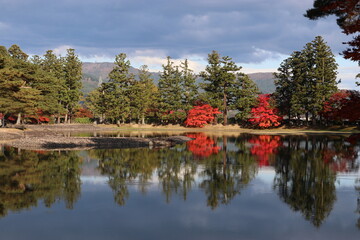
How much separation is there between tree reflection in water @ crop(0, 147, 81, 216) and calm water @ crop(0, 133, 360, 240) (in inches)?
1.5

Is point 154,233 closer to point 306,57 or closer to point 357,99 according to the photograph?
point 357,99

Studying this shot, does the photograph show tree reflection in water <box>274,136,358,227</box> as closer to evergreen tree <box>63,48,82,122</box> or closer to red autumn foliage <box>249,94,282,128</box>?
red autumn foliage <box>249,94,282,128</box>

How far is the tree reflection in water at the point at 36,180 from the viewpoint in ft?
38.3

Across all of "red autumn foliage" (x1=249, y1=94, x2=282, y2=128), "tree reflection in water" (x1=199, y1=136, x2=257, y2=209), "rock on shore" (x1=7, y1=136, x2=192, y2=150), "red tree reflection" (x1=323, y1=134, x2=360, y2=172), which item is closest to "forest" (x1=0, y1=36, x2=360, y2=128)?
"red autumn foliage" (x1=249, y1=94, x2=282, y2=128)

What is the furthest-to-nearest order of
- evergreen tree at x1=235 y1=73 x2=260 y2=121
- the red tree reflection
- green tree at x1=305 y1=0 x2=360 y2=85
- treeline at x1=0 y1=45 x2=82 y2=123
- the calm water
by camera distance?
evergreen tree at x1=235 y1=73 x2=260 y2=121 → treeline at x1=0 y1=45 x2=82 y2=123 → the red tree reflection → green tree at x1=305 y1=0 x2=360 y2=85 → the calm water

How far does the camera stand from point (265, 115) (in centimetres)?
6328

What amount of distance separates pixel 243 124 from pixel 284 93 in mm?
10114

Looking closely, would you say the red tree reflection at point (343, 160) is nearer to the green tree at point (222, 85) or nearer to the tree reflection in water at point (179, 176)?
the tree reflection in water at point (179, 176)

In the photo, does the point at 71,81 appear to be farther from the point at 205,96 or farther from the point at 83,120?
the point at 205,96

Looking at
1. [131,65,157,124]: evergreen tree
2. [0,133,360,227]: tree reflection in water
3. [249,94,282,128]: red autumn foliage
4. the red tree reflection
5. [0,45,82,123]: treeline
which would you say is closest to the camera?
[0,133,360,227]: tree reflection in water

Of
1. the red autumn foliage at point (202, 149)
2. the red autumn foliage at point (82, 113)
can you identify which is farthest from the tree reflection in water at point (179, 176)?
the red autumn foliage at point (82, 113)

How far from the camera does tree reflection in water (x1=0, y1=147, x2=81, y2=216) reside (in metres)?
11.7

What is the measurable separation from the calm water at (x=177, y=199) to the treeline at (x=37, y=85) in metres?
22.5

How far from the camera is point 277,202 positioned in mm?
11836
